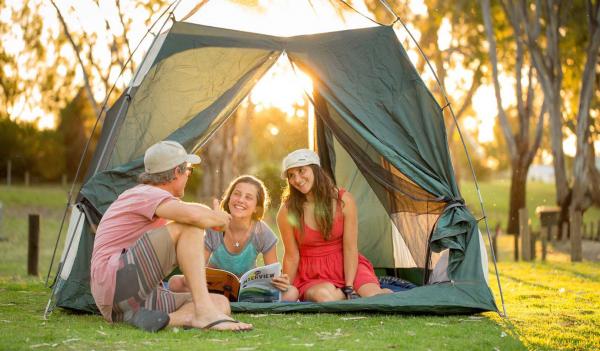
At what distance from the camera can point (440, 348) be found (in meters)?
4.69

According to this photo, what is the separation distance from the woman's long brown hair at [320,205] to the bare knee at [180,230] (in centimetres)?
161

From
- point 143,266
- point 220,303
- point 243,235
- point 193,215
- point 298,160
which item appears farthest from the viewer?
point 243,235

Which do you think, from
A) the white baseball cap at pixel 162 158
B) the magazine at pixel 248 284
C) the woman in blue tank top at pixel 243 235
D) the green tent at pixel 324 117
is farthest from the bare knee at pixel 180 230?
the woman in blue tank top at pixel 243 235

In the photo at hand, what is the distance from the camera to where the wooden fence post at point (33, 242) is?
31.3 feet

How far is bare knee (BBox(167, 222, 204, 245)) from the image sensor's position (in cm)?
496

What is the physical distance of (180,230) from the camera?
497 cm

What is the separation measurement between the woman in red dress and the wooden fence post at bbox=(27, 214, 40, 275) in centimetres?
402

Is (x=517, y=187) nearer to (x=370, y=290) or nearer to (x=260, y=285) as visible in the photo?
(x=370, y=290)

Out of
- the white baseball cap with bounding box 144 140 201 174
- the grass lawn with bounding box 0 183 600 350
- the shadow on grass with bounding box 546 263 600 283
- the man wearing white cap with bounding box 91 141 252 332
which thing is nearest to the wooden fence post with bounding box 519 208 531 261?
the shadow on grass with bounding box 546 263 600 283

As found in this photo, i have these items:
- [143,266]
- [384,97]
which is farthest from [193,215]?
[384,97]

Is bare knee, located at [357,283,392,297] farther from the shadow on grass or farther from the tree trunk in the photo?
the tree trunk

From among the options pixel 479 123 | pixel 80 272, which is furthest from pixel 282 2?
pixel 479 123

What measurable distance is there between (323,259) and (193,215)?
1.88 m

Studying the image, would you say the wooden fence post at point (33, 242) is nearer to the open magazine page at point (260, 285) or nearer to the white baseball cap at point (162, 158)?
the open magazine page at point (260, 285)
